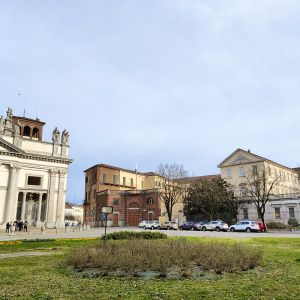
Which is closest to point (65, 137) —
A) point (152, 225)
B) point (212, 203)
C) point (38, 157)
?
point (38, 157)

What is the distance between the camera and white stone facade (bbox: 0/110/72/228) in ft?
153

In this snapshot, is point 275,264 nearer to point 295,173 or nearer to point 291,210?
point 291,210

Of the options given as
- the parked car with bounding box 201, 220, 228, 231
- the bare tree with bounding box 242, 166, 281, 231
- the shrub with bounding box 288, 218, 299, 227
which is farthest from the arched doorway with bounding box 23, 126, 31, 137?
the shrub with bounding box 288, 218, 299, 227

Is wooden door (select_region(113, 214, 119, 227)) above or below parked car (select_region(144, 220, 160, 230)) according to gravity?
above

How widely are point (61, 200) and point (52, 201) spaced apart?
1519 millimetres

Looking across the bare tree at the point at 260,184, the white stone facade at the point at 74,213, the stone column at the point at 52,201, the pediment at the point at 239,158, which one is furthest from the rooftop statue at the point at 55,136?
the white stone facade at the point at 74,213

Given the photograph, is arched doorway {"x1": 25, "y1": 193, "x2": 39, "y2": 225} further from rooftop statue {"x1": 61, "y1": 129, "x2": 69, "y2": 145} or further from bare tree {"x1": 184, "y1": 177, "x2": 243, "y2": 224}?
bare tree {"x1": 184, "y1": 177, "x2": 243, "y2": 224}

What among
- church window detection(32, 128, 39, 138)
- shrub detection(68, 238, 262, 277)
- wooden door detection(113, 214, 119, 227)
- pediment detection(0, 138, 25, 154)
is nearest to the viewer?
shrub detection(68, 238, 262, 277)

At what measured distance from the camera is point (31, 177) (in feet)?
164

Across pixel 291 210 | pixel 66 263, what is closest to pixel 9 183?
pixel 66 263

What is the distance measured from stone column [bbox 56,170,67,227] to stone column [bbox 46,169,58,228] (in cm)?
62

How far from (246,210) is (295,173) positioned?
89.8ft

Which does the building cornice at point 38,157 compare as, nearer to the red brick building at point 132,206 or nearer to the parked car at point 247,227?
the red brick building at point 132,206

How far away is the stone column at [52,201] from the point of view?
163 feet
